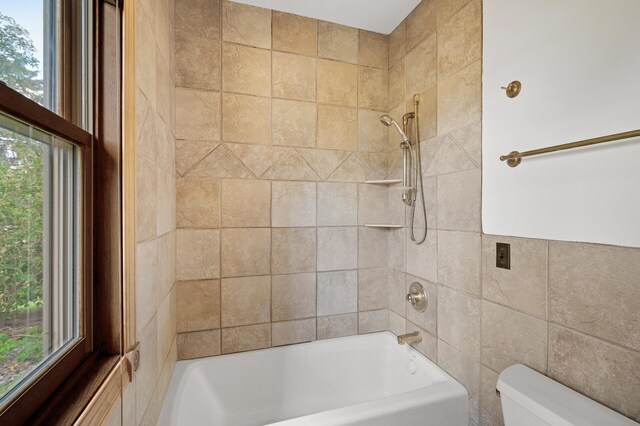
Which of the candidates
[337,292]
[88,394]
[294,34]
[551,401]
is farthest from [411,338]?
[294,34]

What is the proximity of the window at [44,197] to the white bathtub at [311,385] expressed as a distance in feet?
2.67

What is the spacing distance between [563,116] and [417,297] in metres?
1.11

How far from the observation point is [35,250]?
56 cm

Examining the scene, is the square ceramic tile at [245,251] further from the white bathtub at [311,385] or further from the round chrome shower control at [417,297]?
the round chrome shower control at [417,297]

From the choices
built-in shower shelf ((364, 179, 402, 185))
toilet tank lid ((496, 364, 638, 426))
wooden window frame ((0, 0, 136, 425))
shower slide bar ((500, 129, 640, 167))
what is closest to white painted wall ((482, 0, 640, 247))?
shower slide bar ((500, 129, 640, 167))

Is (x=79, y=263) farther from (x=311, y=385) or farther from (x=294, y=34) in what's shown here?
(x=294, y=34)

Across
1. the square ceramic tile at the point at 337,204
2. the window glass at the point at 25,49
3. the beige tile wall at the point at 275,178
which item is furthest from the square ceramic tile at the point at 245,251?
the window glass at the point at 25,49

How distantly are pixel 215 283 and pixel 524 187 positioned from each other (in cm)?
161

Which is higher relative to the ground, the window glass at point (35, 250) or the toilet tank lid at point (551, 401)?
the window glass at point (35, 250)

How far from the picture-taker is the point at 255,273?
167cm

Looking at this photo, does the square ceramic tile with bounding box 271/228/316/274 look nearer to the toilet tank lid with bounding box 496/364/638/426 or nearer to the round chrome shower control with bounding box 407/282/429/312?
the round chrome shower control with bounding box 407/282/429/312

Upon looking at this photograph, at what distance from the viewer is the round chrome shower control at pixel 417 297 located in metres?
1.58

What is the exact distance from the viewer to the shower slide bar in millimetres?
737

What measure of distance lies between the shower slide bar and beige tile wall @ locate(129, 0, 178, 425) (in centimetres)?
136
